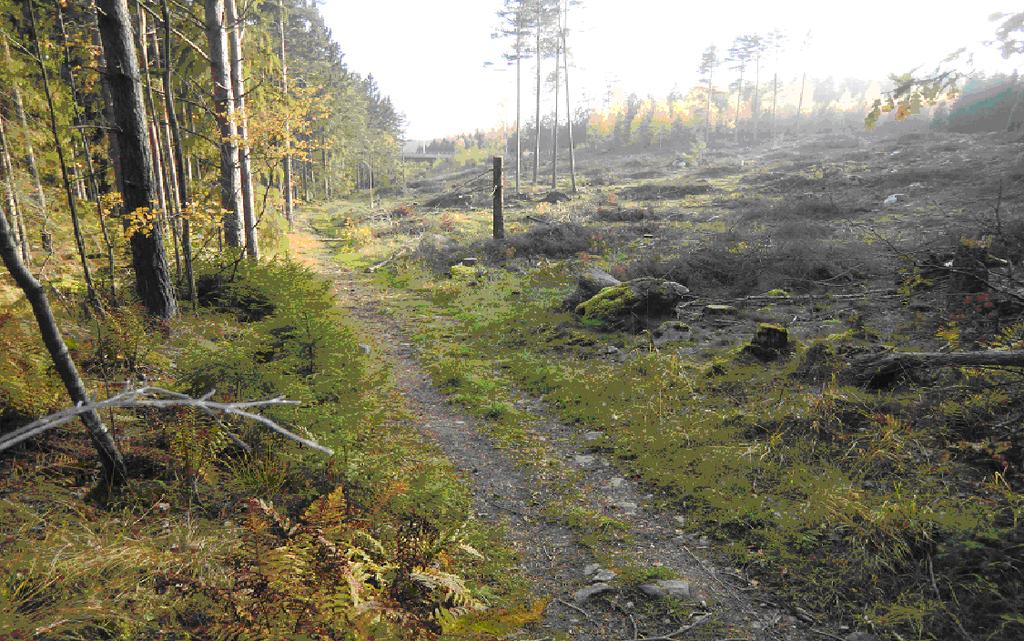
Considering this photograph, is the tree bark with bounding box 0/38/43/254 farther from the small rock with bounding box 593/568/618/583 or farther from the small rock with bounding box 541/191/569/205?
the small rock with bounding box 541/191/569/205

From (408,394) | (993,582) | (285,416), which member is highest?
(285,416)

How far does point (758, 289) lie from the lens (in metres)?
11.6

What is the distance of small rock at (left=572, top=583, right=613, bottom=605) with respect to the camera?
3831 millimetres

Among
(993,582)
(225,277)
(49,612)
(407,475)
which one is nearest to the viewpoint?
(49,612)

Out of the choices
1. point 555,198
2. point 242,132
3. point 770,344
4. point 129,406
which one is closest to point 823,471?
point 770,344

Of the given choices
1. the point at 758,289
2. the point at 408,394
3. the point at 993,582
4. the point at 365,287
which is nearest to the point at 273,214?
the point at 365,287

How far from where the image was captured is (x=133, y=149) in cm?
698

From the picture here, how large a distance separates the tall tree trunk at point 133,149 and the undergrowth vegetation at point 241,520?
4.97ft

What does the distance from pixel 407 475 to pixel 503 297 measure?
865 centimetres

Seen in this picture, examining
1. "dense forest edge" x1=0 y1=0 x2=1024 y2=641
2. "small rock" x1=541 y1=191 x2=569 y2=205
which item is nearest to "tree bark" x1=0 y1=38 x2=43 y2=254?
"dense forest edge" x1=0 y1=0 x2=1024 y2=641

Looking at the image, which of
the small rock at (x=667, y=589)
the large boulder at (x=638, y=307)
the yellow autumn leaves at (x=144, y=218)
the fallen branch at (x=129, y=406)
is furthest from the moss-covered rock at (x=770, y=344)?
the yellow autumn leaves at (x=144, y=218)

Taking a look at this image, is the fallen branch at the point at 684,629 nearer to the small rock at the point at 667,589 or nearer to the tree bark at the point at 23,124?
the small rock at the point at 667,589

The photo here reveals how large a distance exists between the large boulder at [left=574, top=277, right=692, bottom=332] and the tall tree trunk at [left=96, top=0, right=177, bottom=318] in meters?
7.49

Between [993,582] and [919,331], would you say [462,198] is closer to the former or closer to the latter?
[919,331]
